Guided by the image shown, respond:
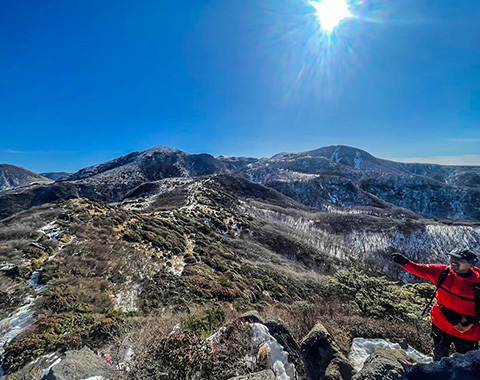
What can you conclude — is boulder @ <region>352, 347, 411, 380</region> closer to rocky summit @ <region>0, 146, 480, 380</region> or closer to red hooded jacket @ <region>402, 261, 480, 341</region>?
rocky summit @ <region>0, 146, 480, 380</region>

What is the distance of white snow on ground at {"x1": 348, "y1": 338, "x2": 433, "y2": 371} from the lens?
4.52m

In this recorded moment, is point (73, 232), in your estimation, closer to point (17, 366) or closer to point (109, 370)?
point (17, 366)

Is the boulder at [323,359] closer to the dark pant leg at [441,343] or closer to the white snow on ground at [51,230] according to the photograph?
the dark pant leg at [441,343]

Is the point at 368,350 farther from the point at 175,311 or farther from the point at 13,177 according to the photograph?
the point at 13,177

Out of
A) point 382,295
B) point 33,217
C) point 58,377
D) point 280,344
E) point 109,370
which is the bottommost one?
point 382,295

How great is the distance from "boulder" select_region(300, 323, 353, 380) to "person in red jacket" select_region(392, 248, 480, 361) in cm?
163

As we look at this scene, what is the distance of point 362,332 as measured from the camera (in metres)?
5.34

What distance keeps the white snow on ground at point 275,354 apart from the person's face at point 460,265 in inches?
134

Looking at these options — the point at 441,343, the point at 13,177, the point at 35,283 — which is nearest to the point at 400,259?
the point at 441,343

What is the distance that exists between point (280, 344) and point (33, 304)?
7.62m

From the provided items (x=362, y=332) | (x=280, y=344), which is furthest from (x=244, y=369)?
(x=362, y=332)

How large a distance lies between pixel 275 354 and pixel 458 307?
329 cm

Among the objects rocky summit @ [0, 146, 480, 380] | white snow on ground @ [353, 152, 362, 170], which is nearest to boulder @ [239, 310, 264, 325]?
rocky summit @ [0, 146, 480, 380]

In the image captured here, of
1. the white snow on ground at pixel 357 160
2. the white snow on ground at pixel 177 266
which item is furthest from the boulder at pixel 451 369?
the white snow on ground at pixel 357 160
